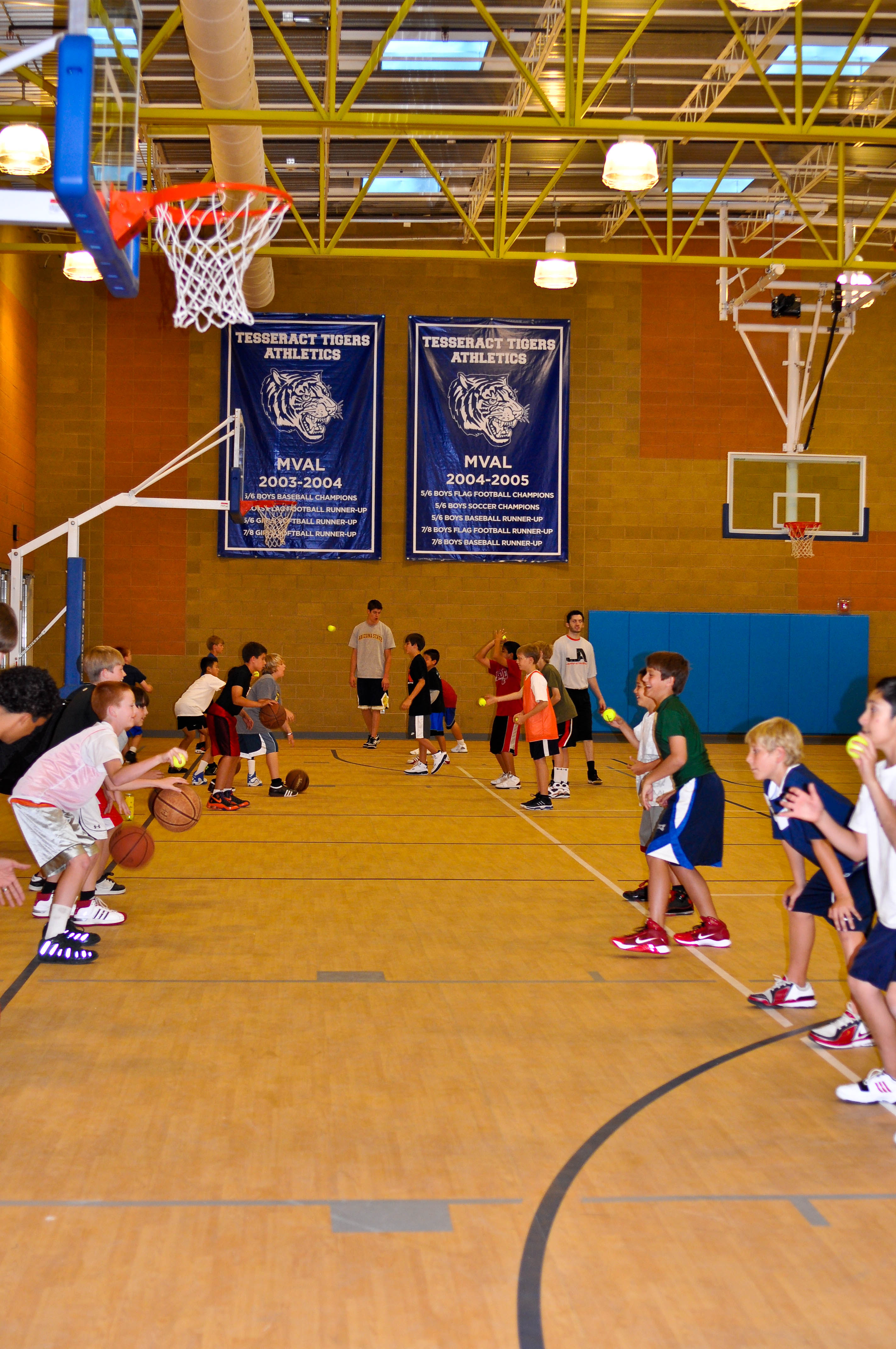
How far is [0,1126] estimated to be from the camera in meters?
3.87

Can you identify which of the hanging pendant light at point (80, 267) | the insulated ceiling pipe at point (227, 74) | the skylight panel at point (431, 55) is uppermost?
the skylight panel at point (431, 55)

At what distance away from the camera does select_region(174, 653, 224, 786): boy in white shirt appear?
12.4 m

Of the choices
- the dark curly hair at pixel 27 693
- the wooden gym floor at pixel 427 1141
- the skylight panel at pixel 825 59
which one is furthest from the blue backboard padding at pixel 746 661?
the dark curly hair at pixel 27 693

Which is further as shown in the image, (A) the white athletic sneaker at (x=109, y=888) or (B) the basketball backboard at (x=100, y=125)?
(A) the white athletic sneaker at (x=109, y=888)

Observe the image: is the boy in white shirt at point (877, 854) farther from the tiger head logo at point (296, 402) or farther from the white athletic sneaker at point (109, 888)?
the tiger head logo at point (296, 402)

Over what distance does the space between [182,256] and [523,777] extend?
26.7 ft

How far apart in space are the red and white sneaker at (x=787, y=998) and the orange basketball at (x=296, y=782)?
274 inches

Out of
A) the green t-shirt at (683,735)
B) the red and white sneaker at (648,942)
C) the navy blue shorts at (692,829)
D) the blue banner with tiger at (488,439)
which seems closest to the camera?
the navy blue shorts at (692,829)

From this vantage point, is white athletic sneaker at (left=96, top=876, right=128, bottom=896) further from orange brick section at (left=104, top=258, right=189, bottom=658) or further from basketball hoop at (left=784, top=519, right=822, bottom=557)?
basketball hoop at (left=784, top=519, right=822, bottom=557)

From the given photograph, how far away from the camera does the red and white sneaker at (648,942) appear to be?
6168 mm

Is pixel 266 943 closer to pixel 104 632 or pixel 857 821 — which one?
pixel 857 821

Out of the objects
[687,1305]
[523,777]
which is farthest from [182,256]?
[523,777]

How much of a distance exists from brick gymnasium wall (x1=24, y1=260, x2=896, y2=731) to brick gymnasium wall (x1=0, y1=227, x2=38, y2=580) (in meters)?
0.33

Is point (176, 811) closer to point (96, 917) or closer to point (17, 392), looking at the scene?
point (96, 917)
